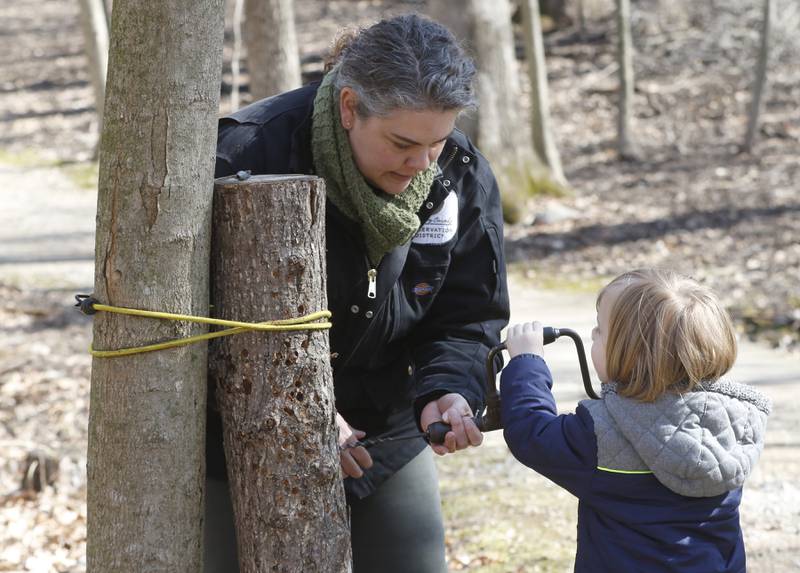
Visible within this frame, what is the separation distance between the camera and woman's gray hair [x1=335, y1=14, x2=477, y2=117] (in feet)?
7.48

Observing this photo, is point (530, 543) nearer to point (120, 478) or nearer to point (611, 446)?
point (611, 446)

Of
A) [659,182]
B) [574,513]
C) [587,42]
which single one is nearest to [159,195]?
[574,513]

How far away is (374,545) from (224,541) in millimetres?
456

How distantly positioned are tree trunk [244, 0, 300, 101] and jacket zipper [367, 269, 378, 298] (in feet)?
15.9

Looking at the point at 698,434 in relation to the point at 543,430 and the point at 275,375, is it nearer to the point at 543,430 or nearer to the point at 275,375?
the point at 543,430

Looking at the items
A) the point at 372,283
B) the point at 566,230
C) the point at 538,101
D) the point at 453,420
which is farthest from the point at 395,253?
the point at 538,101

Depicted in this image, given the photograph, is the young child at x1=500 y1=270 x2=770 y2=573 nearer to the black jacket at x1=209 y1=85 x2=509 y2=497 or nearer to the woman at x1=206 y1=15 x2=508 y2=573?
the woman at x1=206 y1=15 x2=508 y2=573

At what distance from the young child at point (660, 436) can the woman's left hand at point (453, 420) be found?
0.87 ft

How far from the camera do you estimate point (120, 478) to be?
210 centimetres

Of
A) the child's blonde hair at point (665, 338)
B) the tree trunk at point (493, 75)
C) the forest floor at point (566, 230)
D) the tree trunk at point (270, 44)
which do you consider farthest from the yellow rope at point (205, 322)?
the tree trunk at point (493, 75)

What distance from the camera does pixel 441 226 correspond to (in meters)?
2.61

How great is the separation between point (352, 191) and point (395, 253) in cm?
24

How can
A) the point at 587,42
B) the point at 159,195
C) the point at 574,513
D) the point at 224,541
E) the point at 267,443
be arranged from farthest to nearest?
the point at 587,42
the point at 574,513
the point at 224,541
the point at 267,443
the point at 159,195

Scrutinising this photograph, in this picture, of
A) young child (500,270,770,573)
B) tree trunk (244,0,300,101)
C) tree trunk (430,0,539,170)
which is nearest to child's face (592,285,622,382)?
young child (500,270,770,573)
